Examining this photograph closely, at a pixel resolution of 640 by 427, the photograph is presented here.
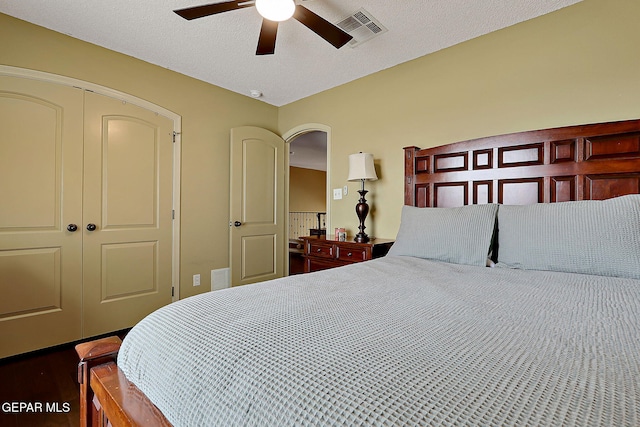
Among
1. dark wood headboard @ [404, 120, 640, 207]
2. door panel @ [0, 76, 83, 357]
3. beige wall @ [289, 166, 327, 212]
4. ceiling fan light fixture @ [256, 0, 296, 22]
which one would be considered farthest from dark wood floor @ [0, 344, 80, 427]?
beige wall @ [289, 166, 327, 212]

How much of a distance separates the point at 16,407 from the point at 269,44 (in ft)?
9.10

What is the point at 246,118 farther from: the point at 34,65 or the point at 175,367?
the point at 175,367

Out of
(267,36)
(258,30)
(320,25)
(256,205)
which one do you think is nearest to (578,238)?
(320,25)

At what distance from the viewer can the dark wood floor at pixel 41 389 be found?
1.64 meters

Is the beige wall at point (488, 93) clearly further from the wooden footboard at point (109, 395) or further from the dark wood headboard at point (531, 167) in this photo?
the wooden footboard at point (109, 395)

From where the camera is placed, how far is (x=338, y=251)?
287 cm

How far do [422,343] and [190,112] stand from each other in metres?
3.43

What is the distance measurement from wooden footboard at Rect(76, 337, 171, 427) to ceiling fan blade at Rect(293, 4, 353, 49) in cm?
196

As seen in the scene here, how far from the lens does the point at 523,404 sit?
1.53ft

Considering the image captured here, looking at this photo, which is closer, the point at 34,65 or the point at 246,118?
the point at 34,65

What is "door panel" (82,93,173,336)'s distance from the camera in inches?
105

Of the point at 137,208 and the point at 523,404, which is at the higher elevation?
the point at 137,208

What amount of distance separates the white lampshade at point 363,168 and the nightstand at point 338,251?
0.64m

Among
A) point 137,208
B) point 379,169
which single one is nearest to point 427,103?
point 379,169
